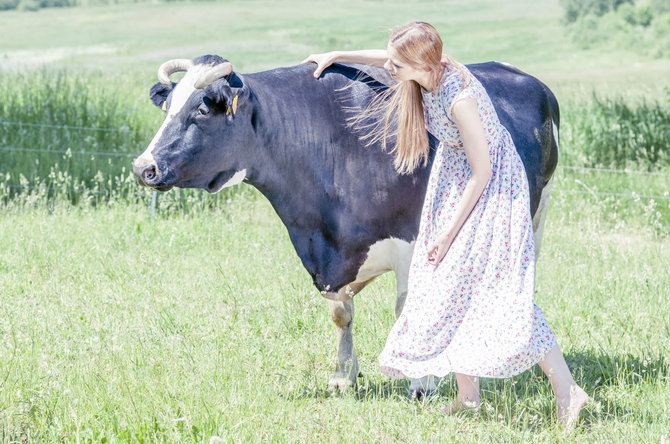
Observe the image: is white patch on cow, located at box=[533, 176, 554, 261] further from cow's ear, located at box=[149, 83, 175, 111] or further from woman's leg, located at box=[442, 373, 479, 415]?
cow's ear, located at box=[149, 83, 175, 111]

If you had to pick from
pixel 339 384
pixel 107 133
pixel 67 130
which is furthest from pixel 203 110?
pixel 107 133

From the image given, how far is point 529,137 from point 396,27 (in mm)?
1300

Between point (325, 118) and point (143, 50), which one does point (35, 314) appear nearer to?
point (325, 118)

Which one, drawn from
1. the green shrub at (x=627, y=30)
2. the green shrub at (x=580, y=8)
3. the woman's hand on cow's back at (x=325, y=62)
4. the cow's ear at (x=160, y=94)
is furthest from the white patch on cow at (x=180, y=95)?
the green shrub at (x=580, y=8)

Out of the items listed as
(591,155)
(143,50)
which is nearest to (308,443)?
(591,155)

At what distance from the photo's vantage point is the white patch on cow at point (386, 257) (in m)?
4.35

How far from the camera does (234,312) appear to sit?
5.38 meters

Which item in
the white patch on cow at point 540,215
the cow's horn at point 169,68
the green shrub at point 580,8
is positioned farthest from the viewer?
the green shrub at point 580,8

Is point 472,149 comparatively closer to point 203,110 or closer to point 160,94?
point 203,110

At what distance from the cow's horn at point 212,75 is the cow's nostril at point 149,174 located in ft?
1.51

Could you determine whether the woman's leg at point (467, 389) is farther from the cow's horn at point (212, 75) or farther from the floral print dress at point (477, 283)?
the cow's horn at point (212, 75)

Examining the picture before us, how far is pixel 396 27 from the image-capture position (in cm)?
379

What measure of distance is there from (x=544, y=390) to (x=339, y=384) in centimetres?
112

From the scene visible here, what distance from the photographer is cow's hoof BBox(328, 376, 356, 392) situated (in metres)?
4.49
